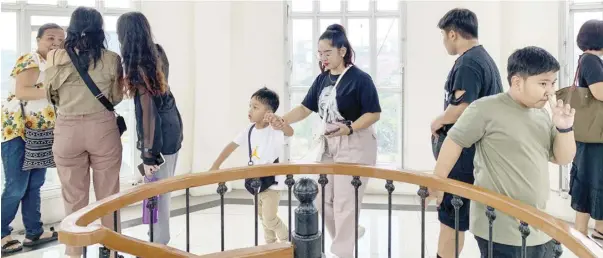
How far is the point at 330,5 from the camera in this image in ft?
18.9

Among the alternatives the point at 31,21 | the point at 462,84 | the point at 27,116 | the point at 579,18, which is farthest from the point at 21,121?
the point at 579,18

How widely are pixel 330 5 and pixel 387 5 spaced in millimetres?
646

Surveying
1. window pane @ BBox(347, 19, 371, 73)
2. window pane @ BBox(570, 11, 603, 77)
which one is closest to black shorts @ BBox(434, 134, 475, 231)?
window pane @ BBox(570, 11, 603, 77)

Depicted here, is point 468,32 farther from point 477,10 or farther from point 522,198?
point 477,10

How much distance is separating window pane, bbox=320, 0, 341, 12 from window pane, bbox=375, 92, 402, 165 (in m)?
1.10

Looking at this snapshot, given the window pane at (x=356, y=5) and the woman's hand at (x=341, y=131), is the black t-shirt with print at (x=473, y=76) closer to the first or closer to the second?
the woman's hand at (x=341, y=131)

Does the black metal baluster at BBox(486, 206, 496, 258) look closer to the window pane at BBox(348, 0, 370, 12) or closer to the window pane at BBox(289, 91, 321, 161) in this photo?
the window pane at BBox(289, 91, 321, 161)

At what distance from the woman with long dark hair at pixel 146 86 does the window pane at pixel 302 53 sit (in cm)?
281

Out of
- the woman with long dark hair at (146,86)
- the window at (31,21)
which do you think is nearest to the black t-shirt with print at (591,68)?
the woman with long dark hair at (146,86)

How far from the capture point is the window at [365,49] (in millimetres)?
5645

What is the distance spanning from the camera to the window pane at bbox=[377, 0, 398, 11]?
5617 mm

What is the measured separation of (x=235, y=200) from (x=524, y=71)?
155 inches

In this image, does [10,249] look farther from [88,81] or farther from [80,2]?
[80,2]

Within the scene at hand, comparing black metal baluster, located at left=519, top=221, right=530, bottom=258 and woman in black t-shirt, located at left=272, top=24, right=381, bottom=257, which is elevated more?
woman in black t-shirt, located at left=272, top=24, right=381, bottom=257
